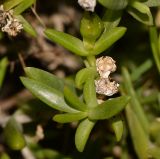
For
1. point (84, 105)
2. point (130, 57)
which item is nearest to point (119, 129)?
point (84, 105)

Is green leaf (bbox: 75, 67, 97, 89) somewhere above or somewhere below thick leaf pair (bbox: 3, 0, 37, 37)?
below

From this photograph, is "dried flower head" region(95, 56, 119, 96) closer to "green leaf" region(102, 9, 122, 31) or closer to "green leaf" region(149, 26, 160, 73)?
"green leaf" region(102, 9, 122, 31)

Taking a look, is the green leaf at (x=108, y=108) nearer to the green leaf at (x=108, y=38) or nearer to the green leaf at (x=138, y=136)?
the green leaf at (x=108, y=38)

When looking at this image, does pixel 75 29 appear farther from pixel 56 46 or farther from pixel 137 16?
pixel 137 16

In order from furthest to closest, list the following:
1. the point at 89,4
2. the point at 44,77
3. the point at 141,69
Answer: the point at 141,69
the point at 44,77
the point at 89,4

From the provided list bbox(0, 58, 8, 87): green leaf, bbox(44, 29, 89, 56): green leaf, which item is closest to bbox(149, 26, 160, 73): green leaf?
bbox(44, 29, 89, 56): green leaf

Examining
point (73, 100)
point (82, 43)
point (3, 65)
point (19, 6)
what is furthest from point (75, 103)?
point (3, 65)

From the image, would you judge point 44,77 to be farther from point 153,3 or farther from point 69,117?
point 153,3
